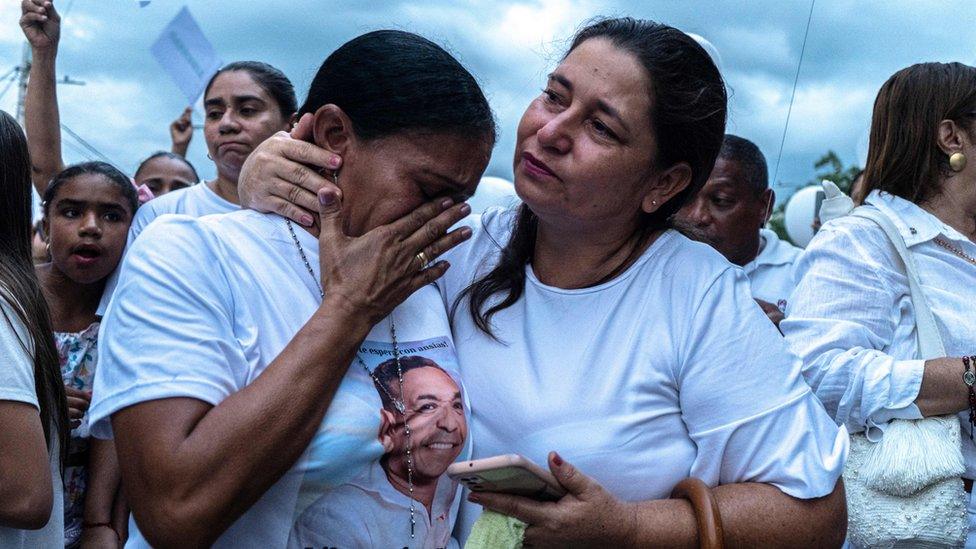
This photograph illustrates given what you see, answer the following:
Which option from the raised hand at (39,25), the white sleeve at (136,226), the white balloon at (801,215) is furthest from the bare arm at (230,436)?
the white balloon at (801,215)

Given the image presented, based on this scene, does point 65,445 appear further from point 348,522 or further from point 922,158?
point 922,158

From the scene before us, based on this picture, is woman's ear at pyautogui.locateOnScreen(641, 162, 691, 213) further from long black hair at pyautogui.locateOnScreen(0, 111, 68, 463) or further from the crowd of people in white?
long black hair at pyautogui.locateOnScreen(0, 111, 68, 463)

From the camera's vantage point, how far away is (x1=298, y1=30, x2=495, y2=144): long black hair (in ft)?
6.70

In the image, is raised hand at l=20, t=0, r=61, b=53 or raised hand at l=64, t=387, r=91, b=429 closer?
raised hand at l=64, t=387, r=91, b=429

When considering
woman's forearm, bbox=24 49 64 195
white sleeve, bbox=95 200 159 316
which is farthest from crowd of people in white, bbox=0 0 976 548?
woman's forearm, bbox=24 49 64 195

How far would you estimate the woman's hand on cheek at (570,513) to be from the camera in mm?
1939

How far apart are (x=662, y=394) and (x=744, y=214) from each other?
3.24 m

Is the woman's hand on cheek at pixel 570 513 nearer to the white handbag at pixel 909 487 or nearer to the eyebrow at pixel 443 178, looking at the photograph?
the eyebrow at pixel 443 178

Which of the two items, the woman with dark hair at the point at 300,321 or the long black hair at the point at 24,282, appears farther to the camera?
the long black hair at the point at 24,282

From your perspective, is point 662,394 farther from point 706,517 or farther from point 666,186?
point 666,186

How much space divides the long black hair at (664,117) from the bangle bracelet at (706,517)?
0.59 meters

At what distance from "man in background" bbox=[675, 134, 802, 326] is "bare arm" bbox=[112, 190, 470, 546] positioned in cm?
332

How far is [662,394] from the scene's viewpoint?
2113mm

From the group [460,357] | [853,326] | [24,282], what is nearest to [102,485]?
[24,282]
